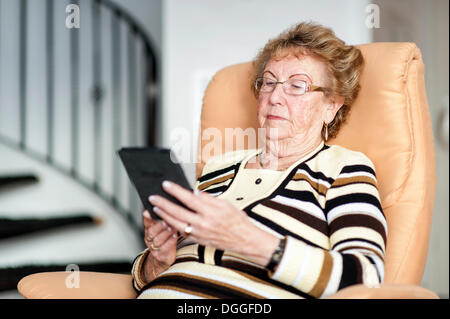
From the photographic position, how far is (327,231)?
100 cm

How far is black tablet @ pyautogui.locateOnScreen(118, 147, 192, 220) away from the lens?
890 millimetres

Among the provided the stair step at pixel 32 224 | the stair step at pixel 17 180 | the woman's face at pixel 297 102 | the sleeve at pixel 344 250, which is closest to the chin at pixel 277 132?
the woman's face at pixel 297 102

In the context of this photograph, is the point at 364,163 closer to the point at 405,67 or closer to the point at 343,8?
the point at 405,67

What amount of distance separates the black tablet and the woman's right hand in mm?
102

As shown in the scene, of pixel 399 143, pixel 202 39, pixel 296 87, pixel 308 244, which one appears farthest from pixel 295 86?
pixel 202 39

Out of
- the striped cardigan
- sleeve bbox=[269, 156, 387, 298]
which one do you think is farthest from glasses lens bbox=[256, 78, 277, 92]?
sleeve bbox=[269, 156, 387, 298]

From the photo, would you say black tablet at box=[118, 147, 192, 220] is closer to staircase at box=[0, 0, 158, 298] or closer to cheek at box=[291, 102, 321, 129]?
cheek at box=[291, 102, 321, 129]

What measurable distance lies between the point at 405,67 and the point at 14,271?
202 cm

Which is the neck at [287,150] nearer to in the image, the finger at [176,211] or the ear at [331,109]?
the ear at [331,109]

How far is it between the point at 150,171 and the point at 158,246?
267mm

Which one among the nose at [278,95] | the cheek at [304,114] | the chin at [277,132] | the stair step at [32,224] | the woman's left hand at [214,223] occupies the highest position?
the nose at [278,95]

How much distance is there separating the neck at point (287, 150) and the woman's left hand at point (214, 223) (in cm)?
38

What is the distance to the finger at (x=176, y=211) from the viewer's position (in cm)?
84

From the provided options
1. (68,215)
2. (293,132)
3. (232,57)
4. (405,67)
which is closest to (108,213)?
(68,215)
